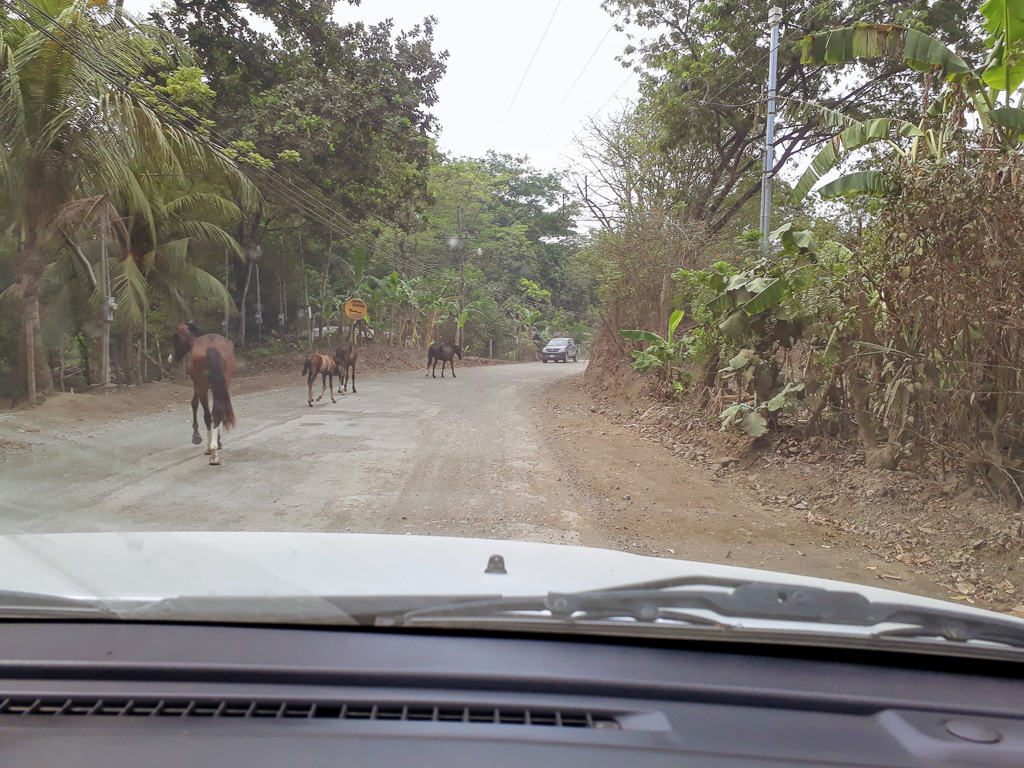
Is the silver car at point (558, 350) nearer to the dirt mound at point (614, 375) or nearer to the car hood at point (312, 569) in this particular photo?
the dirt mound at point (614, 375)

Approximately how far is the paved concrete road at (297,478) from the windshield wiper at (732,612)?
3.46 m

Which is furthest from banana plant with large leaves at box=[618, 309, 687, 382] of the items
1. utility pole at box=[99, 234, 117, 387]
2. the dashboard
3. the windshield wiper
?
the dashboard

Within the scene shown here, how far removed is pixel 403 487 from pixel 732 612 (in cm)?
542

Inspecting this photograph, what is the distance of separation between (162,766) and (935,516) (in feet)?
21.3

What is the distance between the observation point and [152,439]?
377 inches

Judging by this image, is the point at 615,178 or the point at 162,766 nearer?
the point at 162,766

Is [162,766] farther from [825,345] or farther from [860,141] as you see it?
[860,141]

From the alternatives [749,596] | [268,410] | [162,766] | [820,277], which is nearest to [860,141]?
[820,277]

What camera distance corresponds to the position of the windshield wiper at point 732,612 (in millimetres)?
2207

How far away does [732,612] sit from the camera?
7.48 feet

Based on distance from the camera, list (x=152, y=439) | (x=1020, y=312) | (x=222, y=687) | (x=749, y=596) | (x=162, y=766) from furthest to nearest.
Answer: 1. (x=152, y=439)
2. (x=1020, y=312)
3. (x=749, y=596)
4. (x=222, y=687)
5. (x=162, y=766)

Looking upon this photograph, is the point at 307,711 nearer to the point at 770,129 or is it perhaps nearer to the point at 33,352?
the point at 770,129

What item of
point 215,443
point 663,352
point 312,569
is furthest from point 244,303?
point 312,569

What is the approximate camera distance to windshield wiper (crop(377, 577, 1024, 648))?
221cm
